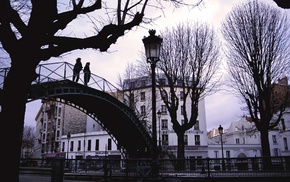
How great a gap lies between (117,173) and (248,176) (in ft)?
20.0

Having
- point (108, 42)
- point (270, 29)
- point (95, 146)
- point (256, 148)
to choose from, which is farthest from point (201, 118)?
point (108, 42)

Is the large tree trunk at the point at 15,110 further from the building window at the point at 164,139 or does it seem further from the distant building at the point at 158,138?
the building window at the point at 164,139

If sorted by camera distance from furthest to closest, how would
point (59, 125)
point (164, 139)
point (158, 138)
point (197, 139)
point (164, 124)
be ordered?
point (59, 125) < point (164, 124) < point (197, 139) < point (164, 139) < point (158, 138)

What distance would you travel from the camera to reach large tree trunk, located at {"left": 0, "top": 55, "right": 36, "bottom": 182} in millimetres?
4543

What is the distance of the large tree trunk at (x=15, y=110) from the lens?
4.54 m

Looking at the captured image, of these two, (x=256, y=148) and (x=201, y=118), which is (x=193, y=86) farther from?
(x=256, y=148)

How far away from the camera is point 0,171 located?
4.44 metres

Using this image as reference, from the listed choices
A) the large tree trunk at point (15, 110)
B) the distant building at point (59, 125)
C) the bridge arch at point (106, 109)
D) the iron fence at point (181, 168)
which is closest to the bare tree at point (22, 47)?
the large tree trunk at point (15, 110)

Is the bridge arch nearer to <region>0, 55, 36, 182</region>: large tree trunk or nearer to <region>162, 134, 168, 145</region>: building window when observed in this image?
<region>0, 55, 36, 182</region>: large tree trunk

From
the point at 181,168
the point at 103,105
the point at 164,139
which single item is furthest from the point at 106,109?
the point at 164,139

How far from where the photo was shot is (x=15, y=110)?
4.73m

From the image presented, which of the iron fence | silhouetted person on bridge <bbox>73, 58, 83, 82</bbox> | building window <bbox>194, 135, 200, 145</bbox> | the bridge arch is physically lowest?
the iron fence

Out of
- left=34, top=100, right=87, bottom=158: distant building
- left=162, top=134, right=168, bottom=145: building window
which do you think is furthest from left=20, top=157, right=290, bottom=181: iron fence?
left=34, top=100, right=87, bottom=158: distant building

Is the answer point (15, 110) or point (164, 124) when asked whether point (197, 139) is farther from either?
point (15, 110)
